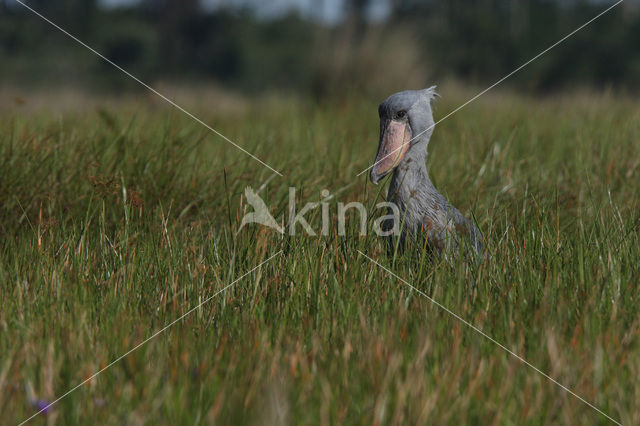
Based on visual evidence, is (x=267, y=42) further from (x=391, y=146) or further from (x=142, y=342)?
(x=142, y=342)

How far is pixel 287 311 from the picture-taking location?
102 inches

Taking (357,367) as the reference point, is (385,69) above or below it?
above

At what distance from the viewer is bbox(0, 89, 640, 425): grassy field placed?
6.48 feet

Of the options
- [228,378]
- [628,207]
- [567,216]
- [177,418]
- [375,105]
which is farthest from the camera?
[375,105]

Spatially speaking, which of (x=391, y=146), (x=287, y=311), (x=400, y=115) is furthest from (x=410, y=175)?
(x=287, y=311)

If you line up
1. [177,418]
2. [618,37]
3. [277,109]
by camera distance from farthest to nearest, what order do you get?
[618,37] < [277,109] < [177,418]

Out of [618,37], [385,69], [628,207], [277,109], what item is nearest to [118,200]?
[628,207]

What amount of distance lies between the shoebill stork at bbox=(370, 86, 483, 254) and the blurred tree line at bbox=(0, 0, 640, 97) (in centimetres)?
1788

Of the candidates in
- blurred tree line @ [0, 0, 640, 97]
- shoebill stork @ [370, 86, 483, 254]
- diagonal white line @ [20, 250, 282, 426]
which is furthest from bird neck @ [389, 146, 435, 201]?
blurred tree line @ [0, 0, 640, 97]

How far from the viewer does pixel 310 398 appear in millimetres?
1995

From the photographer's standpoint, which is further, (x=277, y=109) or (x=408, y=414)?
(x=277, y=109)

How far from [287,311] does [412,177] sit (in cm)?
89

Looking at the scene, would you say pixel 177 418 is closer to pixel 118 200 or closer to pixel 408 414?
pixel 408 414

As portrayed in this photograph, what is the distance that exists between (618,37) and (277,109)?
18639mm
